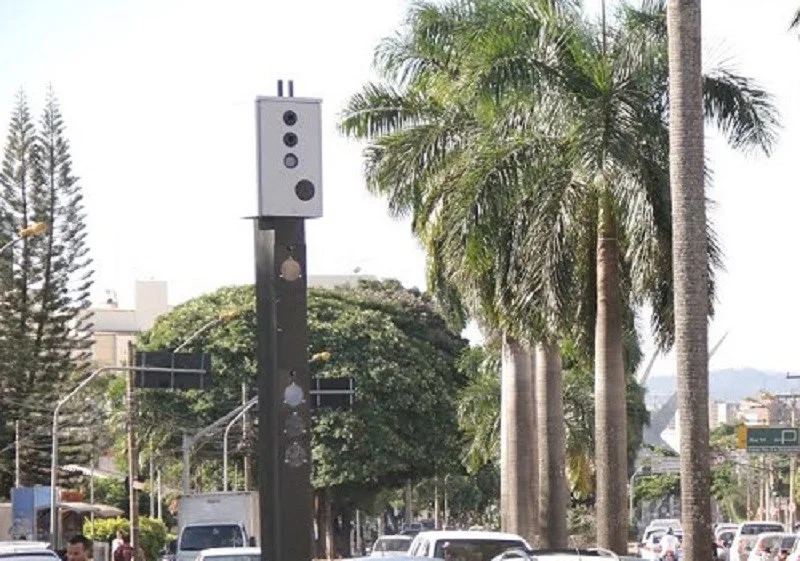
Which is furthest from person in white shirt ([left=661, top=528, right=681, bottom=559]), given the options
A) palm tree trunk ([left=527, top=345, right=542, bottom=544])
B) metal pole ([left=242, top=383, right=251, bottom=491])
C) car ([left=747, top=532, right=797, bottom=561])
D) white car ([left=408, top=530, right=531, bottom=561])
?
metal pole ([left=242, top=383, right=251, bottom=491])

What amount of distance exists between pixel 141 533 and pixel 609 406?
3345 centimetres

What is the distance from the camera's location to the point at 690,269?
2527cm

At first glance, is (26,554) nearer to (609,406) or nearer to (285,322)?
(285,322)

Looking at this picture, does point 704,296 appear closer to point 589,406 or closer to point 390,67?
point 390,67

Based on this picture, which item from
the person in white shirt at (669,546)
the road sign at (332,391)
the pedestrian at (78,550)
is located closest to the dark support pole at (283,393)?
the pedestrian at (78,550)

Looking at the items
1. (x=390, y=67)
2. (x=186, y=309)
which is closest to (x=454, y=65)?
(x=390, y=67)

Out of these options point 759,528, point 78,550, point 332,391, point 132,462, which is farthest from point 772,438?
point 78,550

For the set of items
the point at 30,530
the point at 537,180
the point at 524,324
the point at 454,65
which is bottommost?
the point at 30,530

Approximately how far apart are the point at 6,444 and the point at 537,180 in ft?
134

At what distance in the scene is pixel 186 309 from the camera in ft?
271

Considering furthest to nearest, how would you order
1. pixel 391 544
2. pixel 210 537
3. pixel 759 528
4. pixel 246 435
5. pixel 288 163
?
pixel 246 435
pixel 759 528
pixel 210 537
pixel 391 544
pixel 288 163

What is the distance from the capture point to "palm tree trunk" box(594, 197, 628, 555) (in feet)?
110

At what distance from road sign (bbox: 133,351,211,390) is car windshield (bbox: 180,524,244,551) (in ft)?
11.2

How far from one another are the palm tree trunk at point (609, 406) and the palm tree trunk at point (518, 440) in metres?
9.56
